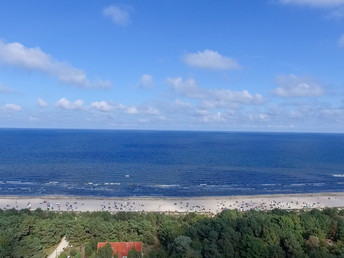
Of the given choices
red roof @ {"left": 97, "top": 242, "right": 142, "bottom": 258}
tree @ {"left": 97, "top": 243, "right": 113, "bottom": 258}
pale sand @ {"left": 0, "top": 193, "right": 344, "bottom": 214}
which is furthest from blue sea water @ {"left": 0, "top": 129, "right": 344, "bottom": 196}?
tree @ {"left": 97, "top": 243, "right": 113, "bottom": 258}

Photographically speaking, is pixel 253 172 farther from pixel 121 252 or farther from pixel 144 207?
pixel 121 252

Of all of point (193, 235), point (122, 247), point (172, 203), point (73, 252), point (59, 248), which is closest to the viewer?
point (122, 247)

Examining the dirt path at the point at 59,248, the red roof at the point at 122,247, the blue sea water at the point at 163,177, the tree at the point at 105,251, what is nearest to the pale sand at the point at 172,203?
the blue sea water at the point at 163,177

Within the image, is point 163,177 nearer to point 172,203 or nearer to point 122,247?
point 172,203

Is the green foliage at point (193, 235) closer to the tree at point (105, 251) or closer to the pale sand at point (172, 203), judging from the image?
the tree at point (105, 251)

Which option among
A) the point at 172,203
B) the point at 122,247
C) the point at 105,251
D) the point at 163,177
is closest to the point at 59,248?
→ the point at 105,251

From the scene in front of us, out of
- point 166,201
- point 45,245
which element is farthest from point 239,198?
point 45,245
